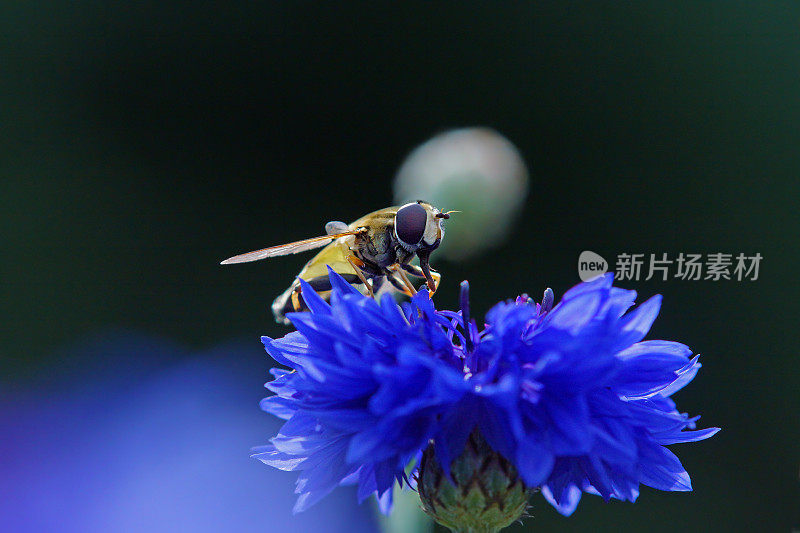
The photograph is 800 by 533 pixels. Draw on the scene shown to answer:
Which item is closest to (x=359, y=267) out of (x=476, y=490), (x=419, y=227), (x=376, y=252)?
(x=376, y=252)

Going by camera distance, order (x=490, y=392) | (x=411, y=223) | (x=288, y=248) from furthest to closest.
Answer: (x=288, y=248)
(x=411, y=223)
(x=490, y=392)

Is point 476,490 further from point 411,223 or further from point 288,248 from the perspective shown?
point 288,248

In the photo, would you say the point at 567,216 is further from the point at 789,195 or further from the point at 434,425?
the point at 434,425

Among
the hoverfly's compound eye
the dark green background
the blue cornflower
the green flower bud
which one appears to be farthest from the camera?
the dark green background

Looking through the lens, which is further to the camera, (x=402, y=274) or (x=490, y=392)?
(x=402, y=274)

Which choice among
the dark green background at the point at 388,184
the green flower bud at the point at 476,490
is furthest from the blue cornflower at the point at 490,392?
the dark green background at the point at 388,184

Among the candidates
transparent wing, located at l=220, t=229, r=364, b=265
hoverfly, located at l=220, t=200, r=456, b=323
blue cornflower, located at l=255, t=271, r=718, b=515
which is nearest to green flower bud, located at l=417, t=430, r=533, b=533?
blue cornflower, located at l=255, t=271, r=718, b=515

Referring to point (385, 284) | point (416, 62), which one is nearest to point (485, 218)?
point (385, 284)

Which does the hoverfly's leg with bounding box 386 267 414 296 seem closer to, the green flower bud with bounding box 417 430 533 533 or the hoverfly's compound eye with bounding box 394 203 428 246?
the hoverfly's compound eye with bounding box 394 203 428 246

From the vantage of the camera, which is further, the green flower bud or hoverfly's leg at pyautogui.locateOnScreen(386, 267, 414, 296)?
hoverfly's leg at pyautogui.locateOnScreen(386, 267, 414, 296)
